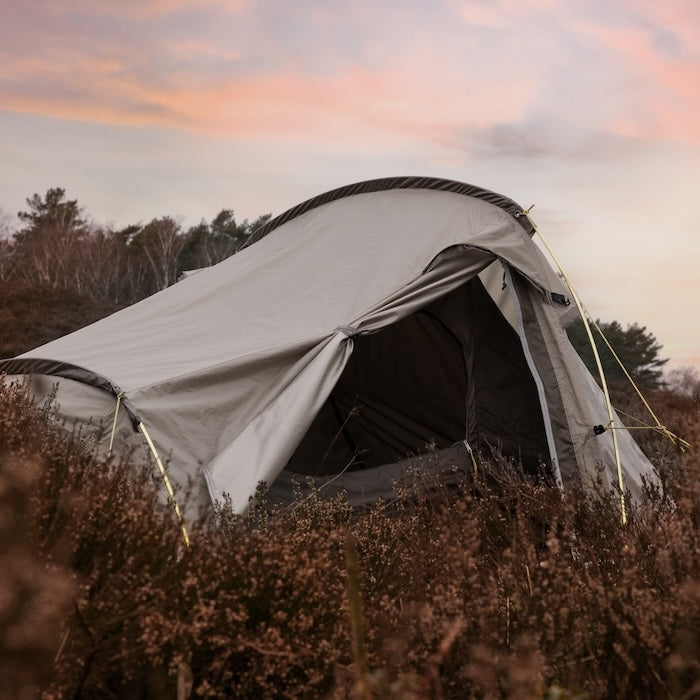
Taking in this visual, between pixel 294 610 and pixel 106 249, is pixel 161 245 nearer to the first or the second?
pixel 106 249

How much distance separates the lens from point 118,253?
92.9 feet

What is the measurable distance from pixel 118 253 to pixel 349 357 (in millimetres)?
24827

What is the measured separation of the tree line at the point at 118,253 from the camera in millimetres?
27219

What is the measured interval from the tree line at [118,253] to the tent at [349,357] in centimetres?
2050

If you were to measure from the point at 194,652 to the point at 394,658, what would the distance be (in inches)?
20.1

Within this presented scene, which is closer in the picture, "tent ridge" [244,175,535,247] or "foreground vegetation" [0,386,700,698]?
"foreground vegetation" [0,386,700,698]

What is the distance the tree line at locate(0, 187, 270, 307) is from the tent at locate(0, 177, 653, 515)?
807 inches

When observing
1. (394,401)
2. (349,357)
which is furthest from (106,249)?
(349,357)

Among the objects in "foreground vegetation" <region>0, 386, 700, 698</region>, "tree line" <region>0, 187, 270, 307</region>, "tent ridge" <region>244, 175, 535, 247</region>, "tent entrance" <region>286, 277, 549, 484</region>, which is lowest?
"foreground vegetation" <region>0, 386, 700, 698</region>

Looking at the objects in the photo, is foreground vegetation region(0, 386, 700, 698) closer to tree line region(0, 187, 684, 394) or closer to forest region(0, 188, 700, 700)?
forest region(0, 188, 700, 700)

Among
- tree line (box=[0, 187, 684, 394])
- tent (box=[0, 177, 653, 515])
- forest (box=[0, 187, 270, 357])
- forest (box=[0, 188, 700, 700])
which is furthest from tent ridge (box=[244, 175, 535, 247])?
forest (box=[0, 187, 270, 357])

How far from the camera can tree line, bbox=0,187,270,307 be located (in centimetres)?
2722

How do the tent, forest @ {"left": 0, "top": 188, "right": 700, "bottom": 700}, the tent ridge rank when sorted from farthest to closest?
1. the tent ridge
2. the tent
3. forest @ {"left": 0, "top": 188, "right": 700, "bottom": 700}

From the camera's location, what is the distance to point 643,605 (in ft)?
6.68
